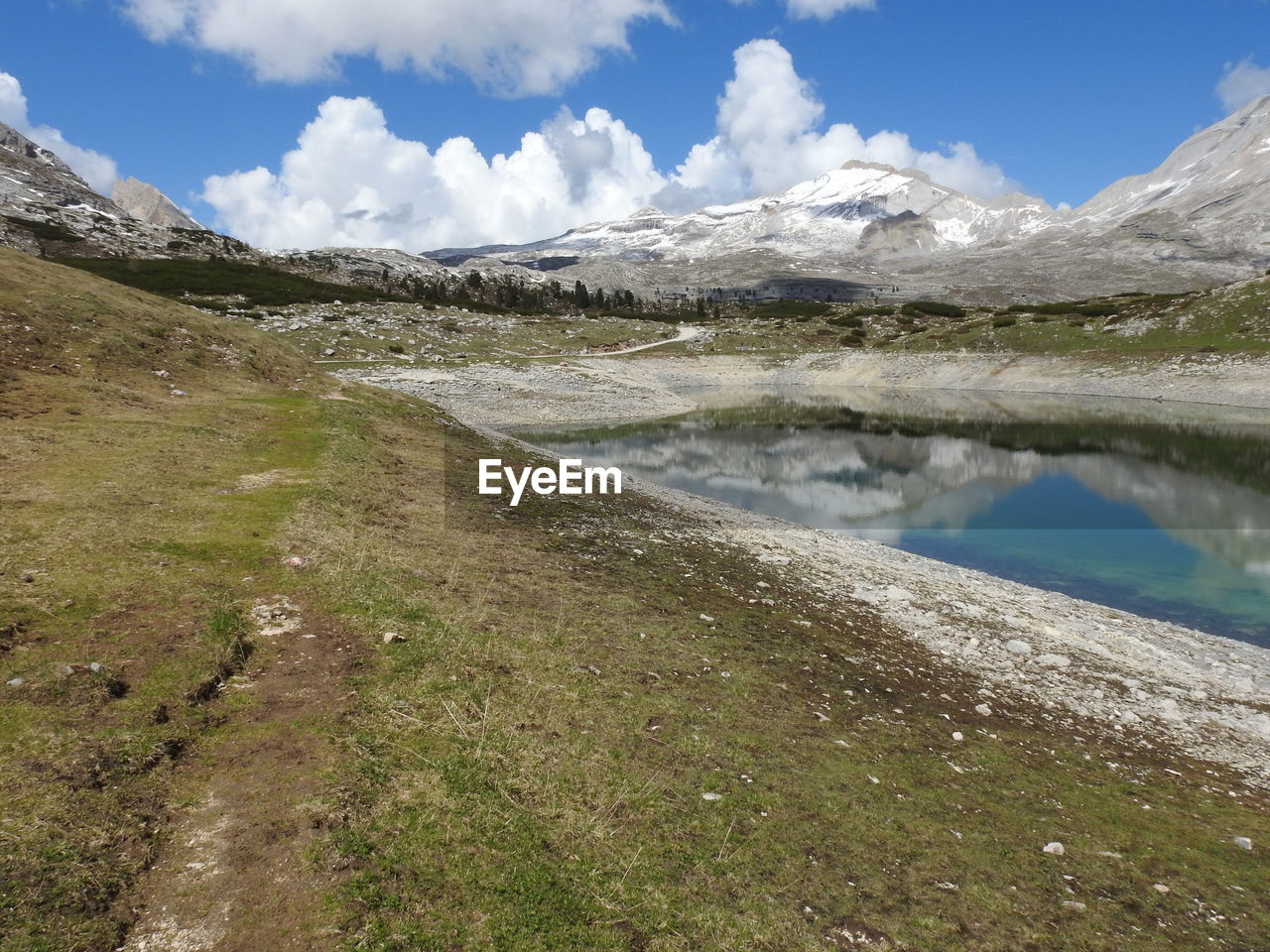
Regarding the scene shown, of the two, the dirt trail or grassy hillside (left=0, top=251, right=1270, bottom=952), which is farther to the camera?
grassy hillside (left=0, top=251, right=1270, bottom=952)

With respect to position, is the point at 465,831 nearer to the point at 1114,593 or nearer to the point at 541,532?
the point at 541,532

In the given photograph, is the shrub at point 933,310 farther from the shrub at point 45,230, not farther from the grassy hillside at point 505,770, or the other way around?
the shrub at point 45,230

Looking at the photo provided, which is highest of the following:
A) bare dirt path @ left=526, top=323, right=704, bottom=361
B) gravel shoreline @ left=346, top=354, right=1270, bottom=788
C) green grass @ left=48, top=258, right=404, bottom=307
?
green grass @ left=48, top=258, right=404, bottom=307

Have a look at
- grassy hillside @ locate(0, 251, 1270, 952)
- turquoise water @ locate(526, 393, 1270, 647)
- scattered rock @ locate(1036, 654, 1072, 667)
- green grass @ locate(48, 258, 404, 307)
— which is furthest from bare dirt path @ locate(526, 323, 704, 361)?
scattered rock @ locate(1036, 654, 1072, 667)

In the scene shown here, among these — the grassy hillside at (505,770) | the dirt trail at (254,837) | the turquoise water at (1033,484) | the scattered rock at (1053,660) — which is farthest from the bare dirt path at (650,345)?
the dirt trail at (254,837)

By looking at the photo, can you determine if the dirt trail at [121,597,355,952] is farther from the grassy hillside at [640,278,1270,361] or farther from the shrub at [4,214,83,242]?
the shrub at [4,214,83,242]

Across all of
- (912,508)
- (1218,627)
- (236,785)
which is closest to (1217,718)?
(1218,627)

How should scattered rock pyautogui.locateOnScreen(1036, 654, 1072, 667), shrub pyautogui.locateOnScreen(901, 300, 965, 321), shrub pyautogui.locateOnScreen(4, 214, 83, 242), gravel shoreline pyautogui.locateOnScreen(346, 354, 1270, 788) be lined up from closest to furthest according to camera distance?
gravel shoreline pyautogui.locateOnScreen(346, 354, 1270, 788)
scattered rock pyautogui.locateOnScreen(1036, 654, 1072, 667)
shrub pyautogui.locateOnScreen(901, 300, 965, 321)
shrub pyautogui.locateOnScreen(4, 214, 83, 242)
